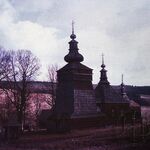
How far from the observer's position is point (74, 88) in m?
49.6

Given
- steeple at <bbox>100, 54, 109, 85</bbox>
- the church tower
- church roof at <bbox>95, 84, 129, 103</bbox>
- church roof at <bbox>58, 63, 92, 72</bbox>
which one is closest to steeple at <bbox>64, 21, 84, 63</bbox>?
the church tower

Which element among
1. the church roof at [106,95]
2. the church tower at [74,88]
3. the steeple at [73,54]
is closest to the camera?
the church tower at [74,88]

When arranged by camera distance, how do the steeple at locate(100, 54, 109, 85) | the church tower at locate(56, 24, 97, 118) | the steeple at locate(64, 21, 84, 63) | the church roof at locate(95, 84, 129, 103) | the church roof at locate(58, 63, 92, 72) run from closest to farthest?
the church tower at locate(56, 24, 97, 118) < the church roof at locate(58, 63, 92, 72) < the steeple at locate(64, 21, 84, 63) < the church roof at locate(95, 84, 129, 103) < the steeple at locate(100, 54, 109, 85)

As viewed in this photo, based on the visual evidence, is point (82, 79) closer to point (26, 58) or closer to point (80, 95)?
point (80, 95)

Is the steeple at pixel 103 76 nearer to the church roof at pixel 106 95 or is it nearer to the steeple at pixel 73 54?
the church roof at pixel 106 95

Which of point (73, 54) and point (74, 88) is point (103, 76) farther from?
point (74, 88)

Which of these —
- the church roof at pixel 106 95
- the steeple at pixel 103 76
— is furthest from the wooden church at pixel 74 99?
the steeple at pixel 103 76

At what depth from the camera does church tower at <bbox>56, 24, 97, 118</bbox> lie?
159ft

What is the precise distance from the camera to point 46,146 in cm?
3119

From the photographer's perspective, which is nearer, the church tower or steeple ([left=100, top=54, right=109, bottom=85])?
the church tower

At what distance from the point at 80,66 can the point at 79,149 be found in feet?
81.7

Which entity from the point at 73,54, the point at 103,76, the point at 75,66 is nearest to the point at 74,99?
the point at 75,66

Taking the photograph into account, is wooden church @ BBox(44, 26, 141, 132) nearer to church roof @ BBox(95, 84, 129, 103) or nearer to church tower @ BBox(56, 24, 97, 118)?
church tower @ BBox(56, 24, 97, 118)

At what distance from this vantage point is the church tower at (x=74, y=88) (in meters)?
48.3
